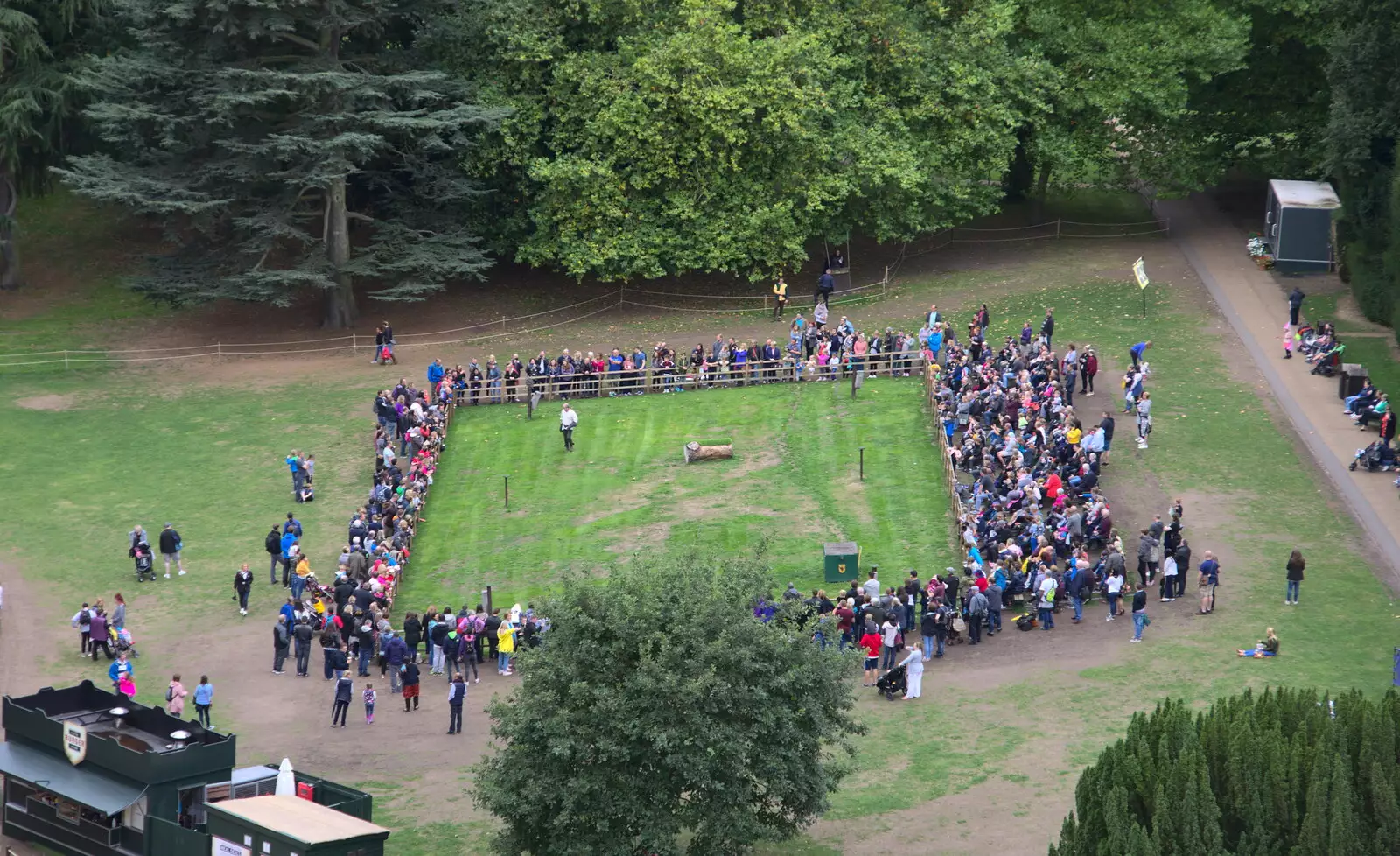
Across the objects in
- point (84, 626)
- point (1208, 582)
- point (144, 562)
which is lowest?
point (84, 626)

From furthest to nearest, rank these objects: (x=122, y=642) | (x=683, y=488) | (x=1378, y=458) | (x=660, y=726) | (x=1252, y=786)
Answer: (x=683, y=488) → (x=1378, y=458) → (x=122, y=642) → (x=660, y=726) → (x=1252, y=786)

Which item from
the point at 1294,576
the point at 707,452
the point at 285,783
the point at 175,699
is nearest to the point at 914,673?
the point at 1294,576

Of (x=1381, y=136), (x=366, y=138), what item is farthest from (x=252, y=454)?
(x=1381, y=136)

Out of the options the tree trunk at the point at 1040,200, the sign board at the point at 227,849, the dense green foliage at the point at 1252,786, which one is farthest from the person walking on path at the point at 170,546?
the tree trunk at the point at 1040,200

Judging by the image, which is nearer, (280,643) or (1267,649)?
(1267,649)

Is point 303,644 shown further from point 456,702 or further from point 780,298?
point 780,298

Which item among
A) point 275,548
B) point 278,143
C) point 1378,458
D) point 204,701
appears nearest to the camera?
point 204,701

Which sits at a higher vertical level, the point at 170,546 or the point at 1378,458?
the point at 1378,458
